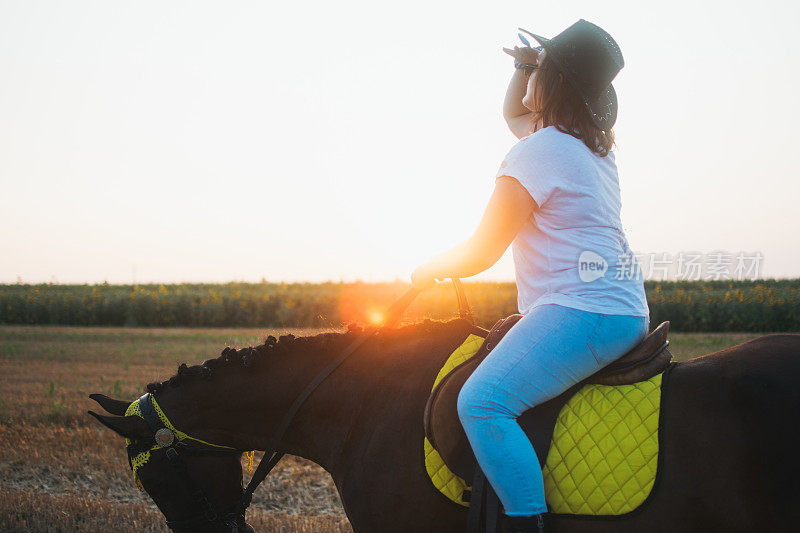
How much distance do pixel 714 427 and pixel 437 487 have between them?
3.42 ft

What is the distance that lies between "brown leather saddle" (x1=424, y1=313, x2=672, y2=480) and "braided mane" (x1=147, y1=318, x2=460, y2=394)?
619 mm

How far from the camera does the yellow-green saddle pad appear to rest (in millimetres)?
2117

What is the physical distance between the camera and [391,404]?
2.58 m

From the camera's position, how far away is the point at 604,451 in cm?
217

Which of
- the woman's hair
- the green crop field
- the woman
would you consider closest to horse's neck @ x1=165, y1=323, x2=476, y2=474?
the woman

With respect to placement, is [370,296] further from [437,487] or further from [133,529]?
[437,487]

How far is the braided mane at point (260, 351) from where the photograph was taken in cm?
285

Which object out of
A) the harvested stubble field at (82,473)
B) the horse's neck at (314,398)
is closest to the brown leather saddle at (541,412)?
the horse's neck at (314,398)

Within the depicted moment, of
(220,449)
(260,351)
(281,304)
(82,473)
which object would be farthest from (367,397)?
(281,304)

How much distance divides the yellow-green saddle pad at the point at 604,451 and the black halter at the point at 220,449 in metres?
0.73

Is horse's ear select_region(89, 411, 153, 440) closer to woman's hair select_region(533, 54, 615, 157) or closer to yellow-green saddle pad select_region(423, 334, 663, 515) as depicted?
yellow-green saddle pad select_region(423, 334, 663, 515)

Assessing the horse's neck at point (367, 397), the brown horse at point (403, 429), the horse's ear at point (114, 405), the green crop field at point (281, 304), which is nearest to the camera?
the brown horse at point (403, 429)

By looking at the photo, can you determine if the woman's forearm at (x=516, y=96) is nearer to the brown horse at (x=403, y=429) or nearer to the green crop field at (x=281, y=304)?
the brown horse at (x=403, y=429)

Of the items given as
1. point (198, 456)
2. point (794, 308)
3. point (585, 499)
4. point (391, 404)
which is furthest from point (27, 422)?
point (794, 308)
